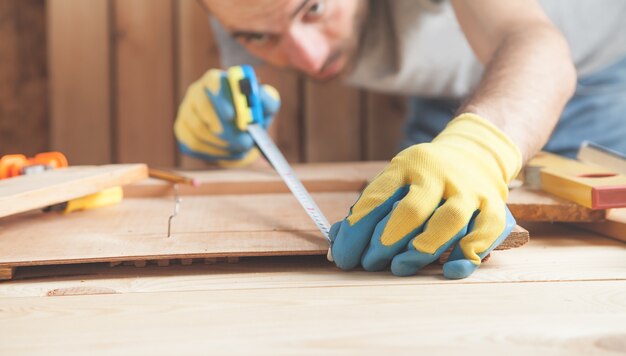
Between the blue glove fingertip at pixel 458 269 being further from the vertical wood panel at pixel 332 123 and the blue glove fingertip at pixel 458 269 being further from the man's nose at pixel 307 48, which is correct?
the vertical wood panel at pixel 332 123

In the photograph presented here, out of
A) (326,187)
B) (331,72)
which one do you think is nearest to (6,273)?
(326,187)

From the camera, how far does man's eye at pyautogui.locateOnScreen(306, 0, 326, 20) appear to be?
1233 mm

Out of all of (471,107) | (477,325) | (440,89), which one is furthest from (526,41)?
(440,89)

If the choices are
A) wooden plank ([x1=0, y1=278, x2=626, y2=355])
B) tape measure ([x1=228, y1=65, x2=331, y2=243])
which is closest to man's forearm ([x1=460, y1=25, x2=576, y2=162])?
wooden plank ([x1=0, y1=278, x2=626, y2=355])

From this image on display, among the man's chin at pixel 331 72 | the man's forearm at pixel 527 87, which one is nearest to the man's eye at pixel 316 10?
the man's chin at pixel 331 72

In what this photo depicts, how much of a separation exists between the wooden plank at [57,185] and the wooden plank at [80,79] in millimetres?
922

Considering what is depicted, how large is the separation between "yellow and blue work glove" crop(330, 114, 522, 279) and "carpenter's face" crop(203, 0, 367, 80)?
672mm

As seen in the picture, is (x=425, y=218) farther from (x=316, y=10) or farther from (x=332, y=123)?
(x=332, y=123)

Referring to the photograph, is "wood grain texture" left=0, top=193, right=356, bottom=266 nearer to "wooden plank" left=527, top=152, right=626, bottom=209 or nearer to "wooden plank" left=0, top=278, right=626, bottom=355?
"wooden plank" left=0, top=278, right=626, bottom=355

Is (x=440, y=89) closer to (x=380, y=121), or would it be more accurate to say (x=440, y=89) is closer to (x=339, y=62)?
(x=339, y=62)

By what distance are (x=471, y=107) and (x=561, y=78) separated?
0.53 ft

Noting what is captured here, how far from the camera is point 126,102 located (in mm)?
1759

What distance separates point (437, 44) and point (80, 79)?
3.07 ft

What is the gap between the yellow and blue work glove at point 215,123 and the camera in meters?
1.13
